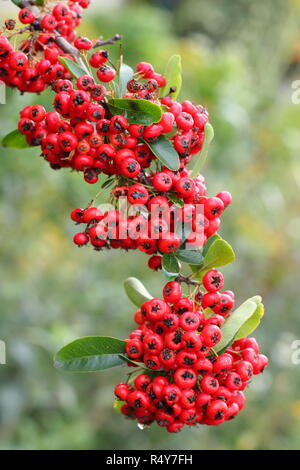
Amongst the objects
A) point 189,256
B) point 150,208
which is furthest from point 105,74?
point 189,256

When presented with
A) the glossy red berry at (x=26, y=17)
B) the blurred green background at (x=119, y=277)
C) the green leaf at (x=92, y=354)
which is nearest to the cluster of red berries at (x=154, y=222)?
the green leaf at (x=92, y=354)

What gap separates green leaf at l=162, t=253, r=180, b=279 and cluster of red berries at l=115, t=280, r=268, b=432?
21mm

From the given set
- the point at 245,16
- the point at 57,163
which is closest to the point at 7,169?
the point at 57,163

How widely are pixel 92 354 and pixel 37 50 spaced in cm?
74

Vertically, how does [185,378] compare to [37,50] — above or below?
below

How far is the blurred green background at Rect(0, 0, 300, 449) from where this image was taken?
10.1ft

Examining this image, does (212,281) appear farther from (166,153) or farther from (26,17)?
(26,17)

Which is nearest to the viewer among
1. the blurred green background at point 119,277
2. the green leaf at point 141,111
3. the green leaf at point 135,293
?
the green leaf at point 141,111

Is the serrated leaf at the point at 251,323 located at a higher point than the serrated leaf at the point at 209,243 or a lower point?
lower

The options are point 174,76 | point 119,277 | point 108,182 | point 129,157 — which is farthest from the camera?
point 119,277

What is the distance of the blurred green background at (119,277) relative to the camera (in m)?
3.07

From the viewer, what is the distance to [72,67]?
45.7 inches

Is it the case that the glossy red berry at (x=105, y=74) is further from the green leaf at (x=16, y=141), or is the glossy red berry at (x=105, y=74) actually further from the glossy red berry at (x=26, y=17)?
the green leaf at (x=16, y=141)

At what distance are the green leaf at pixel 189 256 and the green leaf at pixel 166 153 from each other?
0.19 meters
